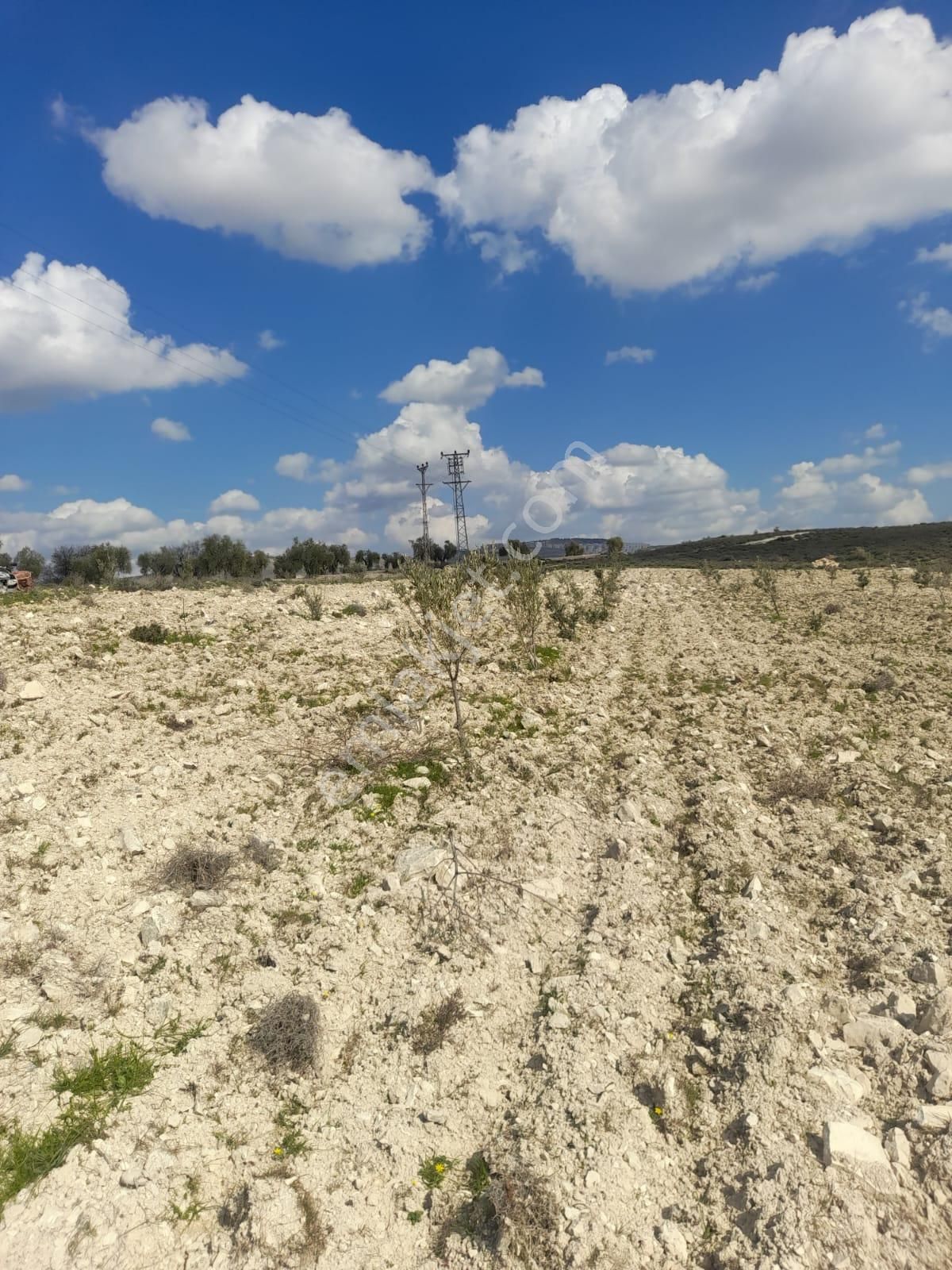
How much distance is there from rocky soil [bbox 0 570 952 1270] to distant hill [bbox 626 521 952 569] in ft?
101

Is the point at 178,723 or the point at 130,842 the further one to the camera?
the point at 178,723

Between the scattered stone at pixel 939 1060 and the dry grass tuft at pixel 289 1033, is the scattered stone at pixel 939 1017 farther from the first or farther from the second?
the dry grass tuft at pixel 289 1033

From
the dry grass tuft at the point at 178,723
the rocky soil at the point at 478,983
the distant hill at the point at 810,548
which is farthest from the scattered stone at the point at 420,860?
the distant hill at the point at 810,548

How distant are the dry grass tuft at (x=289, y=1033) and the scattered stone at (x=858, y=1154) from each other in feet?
12.6

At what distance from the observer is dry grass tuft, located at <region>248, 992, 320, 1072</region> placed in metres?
5.58

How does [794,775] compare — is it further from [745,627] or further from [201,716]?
[745,627]

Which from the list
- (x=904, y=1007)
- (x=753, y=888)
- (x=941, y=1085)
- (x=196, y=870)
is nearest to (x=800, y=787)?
(x=753, y=888)

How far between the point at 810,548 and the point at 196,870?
6583 cm

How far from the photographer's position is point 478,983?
251 inches

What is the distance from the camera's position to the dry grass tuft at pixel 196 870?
25.0 ft

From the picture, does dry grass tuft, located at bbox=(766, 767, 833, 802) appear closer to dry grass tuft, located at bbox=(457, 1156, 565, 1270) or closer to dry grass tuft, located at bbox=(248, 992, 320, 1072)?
dry grass tuft, located at bbox=(457, 1156, 565, 1270)

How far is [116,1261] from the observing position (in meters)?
→ 4.24

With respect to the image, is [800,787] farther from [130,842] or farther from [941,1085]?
[130,842]

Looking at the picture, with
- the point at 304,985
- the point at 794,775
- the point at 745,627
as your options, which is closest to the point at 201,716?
the point at 304,985
